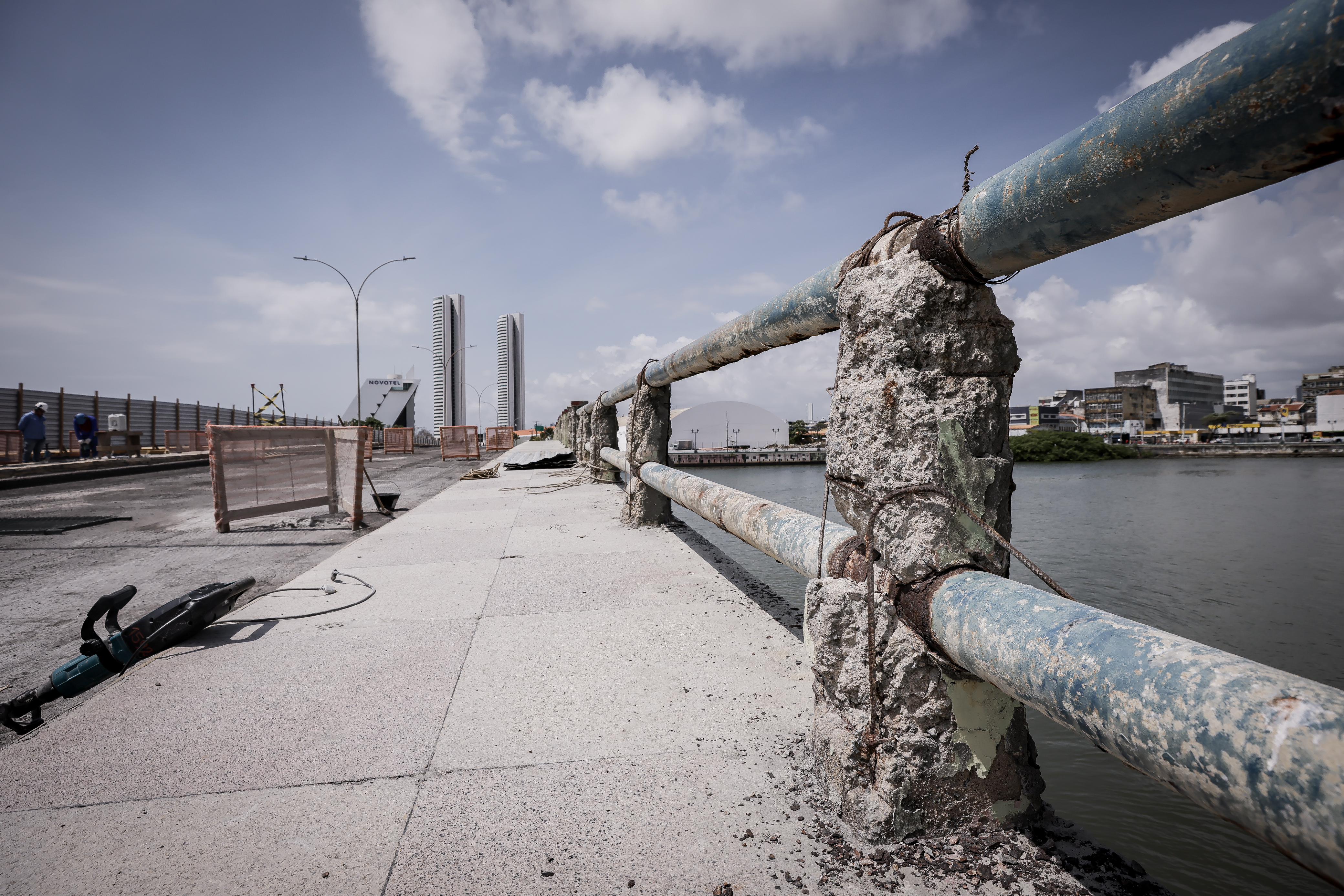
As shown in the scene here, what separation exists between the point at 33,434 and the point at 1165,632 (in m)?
24.4

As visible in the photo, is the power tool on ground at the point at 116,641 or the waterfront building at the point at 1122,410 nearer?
the power tool on ground at the point at 116,641

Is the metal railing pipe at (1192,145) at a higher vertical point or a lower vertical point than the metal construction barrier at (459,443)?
higher

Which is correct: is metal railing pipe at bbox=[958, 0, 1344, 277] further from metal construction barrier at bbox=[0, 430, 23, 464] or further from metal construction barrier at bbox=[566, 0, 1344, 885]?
metal construction barrier at bbox=[0, 430, 23, 464]

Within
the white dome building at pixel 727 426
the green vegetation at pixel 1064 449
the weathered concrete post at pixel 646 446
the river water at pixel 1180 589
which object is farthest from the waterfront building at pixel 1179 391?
the weathered concrete post at pixel 646 446

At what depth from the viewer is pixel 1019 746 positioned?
1.82 m

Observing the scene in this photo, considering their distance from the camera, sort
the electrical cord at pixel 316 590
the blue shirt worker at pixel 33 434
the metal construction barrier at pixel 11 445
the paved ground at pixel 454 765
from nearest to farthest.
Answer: the paved ground at pixel 454 765 → the electrical cord at pixel 316 590 → the blue shirt worker at pixel 33 434 → the metal construction barrier at pixel 11 445

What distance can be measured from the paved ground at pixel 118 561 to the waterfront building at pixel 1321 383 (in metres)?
107

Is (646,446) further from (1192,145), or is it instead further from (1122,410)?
(1122,410)

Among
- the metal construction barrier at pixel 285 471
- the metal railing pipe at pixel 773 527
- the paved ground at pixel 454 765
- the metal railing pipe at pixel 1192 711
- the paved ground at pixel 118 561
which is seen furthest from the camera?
the metal construction barrier at pixel 285 471

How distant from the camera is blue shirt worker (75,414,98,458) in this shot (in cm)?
1833

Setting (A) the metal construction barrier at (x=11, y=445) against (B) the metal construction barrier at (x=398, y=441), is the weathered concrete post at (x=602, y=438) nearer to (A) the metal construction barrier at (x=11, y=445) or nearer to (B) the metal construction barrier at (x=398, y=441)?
(A) the metal construction barrier at (x=11, y=445)

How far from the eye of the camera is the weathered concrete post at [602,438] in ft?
34.6

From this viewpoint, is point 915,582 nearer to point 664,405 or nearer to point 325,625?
point 325,625

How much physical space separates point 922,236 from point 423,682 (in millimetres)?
2854
